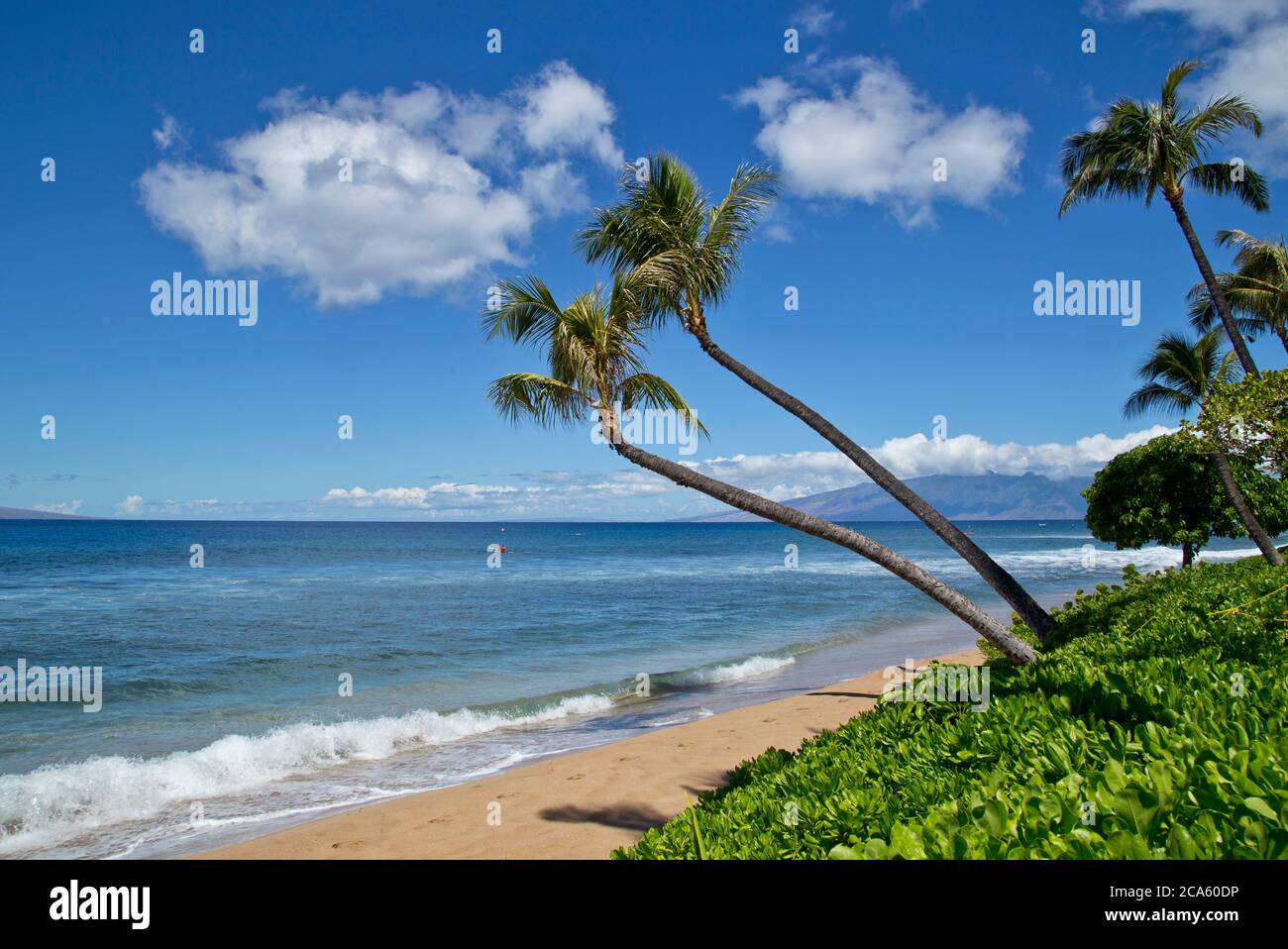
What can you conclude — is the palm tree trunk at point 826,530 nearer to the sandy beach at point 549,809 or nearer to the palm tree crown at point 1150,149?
the sandy beach at point 549,809

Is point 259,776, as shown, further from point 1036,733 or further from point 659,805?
point 1036,733

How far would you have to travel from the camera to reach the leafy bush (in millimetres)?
2160

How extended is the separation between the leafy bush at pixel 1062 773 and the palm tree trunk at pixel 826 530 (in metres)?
1.76

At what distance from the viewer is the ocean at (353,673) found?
10.1 meters

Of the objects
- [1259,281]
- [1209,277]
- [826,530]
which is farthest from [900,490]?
[1259,281]

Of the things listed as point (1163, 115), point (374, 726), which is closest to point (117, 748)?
point (374, 726)

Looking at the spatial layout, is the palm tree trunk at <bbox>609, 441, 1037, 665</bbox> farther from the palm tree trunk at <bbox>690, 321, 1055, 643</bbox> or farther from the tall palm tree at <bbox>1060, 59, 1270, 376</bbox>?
the tall palm tree at <bbox>1060, 59, 1270, 376</bbox>

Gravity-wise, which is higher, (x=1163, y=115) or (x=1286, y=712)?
(x=1163, y=115)

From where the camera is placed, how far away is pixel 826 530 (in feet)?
23.7

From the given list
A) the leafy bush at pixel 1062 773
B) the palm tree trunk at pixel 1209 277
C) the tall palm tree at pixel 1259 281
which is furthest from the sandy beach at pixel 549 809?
the tall palm tree at pixel 1259 281

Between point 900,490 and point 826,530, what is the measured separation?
5.76 feet

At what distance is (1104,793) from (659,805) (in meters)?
7.18
